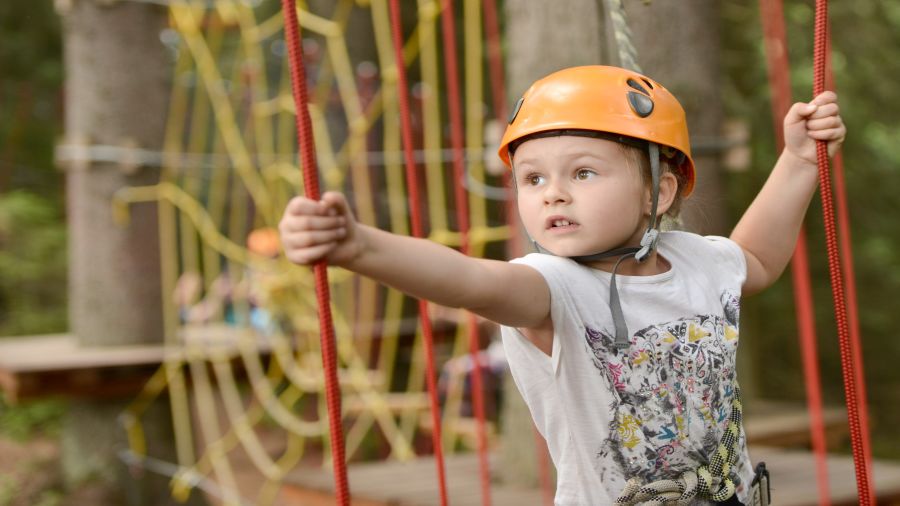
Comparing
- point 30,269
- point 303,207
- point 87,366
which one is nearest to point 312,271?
point 87,366

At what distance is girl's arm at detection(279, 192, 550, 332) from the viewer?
95cm

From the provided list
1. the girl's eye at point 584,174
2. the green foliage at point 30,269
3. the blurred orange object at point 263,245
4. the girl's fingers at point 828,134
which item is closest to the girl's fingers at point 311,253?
the girl's eye at point 584,174

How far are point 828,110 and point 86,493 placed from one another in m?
4.11

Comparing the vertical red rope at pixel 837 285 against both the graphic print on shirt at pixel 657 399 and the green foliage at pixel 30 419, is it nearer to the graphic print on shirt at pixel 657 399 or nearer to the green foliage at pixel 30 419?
the graphic print on shirt at pixel 657 399

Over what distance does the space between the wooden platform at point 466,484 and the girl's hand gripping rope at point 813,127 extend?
1.45m

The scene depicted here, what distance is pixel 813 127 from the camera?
1.42 m

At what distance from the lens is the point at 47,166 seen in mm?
10844

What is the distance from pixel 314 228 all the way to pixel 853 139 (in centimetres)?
598

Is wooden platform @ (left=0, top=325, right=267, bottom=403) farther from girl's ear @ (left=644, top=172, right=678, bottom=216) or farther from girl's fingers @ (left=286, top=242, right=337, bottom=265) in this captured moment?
girl's fingers @ (left=286, top=242, right=337, bottom=265)

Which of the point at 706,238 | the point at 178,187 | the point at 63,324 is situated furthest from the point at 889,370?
the point at 706,238

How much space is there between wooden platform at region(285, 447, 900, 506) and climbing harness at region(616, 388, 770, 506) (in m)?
1.46

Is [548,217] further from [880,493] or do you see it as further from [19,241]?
[19,241]

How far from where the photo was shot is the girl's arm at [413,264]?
3.11 feet

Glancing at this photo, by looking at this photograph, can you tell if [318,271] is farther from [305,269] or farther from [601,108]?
[305,269]
